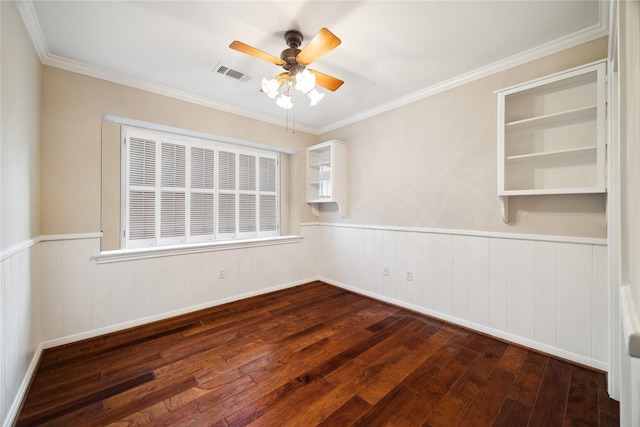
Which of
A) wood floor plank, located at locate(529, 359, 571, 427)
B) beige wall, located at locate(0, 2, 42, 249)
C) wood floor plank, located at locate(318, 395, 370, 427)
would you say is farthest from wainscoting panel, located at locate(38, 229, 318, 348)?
wood floor plank, located at locate(529, 359, 571, 427)

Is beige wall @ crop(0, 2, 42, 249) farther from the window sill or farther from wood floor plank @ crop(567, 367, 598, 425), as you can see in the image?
wood floor plank @ crop(567, 367, 598, 425)

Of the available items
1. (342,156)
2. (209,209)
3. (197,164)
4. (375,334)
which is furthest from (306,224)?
(375,334)

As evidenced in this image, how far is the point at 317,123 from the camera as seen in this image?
165 inches

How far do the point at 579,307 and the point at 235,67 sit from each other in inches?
143

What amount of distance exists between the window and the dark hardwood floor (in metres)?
1.14

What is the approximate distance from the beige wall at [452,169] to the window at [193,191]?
1.46 metres

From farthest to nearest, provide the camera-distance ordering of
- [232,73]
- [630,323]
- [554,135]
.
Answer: [232,73]
[554,135]
[630,323]

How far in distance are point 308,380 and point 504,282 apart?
6.55 feet

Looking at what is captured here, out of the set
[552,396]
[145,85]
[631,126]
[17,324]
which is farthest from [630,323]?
[145,85]

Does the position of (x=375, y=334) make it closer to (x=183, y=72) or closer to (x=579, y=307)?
(x=579, y=307)

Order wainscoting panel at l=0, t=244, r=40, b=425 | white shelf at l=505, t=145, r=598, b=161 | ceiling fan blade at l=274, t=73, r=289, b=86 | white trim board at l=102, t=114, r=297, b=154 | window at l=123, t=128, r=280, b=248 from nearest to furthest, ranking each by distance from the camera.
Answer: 1. wainscoting panel at l=0, t=244, r=40, b=425
2. white shelf at l=505, t=145, r=598, b=161
3. ceiling fan blade at l=274, t=73, r=289, b=86
4. white trim board at l=102, t=114, r=297, b=154
5. window at l=123, t=128, r=280, b=248

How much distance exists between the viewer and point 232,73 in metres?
2.64

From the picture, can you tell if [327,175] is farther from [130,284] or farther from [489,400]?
[489,400]

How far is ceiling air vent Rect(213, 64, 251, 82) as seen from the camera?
2.54m
